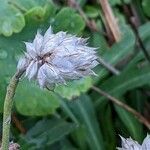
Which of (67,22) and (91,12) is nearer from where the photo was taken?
(67,22)

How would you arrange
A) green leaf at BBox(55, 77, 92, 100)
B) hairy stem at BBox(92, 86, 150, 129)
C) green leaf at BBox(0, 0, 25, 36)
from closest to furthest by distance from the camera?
green leaf at BBox(0, 0, 25, 36)
green leaf at BBox(55, 77, 92, 100)
hairy stem at BBox(92, 86, 150, 129)

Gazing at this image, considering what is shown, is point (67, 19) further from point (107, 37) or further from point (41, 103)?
point (107, 37)

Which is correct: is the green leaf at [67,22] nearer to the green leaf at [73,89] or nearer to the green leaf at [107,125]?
the green leaf at [73,89]

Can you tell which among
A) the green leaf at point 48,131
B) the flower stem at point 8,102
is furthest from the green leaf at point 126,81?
the flower stem at point 8,102

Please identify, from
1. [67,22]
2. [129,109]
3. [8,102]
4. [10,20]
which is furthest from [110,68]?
[8,102]

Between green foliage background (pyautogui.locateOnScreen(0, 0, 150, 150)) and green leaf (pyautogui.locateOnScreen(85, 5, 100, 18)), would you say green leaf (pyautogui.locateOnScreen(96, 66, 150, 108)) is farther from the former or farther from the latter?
green leaf (pyautogui.locateOnScreen(85, 5, 100, 18))

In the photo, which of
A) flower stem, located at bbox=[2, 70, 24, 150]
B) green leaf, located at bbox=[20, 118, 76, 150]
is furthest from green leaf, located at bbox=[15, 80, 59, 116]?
flower stem, located at bbox=[2, 70, 24, 150]

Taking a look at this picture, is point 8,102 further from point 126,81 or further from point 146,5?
point 146,5
